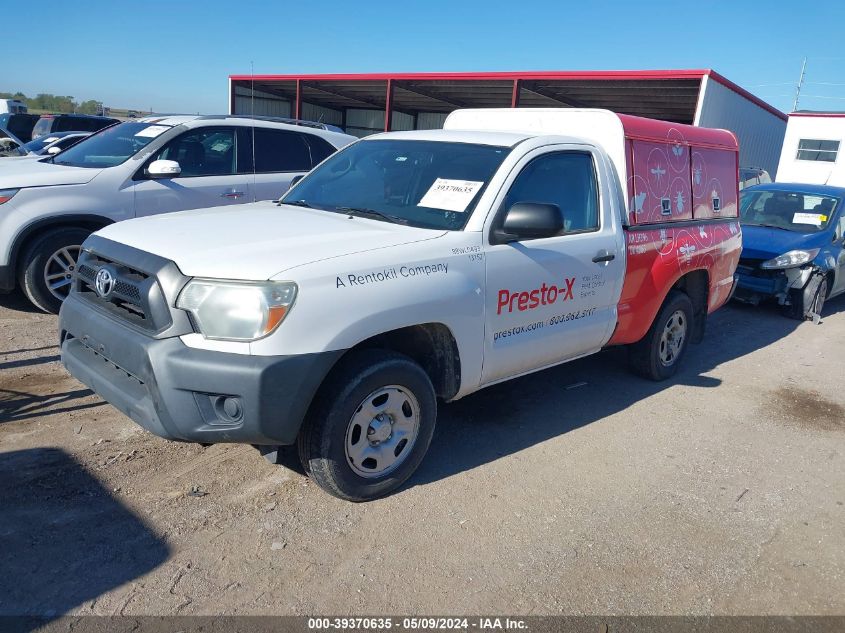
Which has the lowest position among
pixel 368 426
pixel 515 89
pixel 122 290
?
pixel 368 426

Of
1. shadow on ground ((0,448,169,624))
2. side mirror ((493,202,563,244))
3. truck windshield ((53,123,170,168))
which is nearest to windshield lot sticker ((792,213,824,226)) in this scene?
side mirror ((493,202,563,244))

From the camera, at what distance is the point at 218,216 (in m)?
3.96

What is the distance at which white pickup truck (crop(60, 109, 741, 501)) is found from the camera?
2.97m

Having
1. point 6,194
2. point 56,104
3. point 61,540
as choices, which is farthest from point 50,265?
point 56,104

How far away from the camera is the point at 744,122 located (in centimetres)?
1652

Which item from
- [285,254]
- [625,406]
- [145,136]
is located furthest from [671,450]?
[145,136]

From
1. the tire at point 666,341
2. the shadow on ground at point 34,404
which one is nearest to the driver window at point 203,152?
the shadow on ground at point 34,404

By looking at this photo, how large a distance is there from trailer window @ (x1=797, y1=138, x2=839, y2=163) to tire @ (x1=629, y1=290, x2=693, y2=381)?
83.2 feet

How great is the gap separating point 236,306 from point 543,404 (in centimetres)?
291

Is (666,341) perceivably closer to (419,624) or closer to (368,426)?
(368,426)

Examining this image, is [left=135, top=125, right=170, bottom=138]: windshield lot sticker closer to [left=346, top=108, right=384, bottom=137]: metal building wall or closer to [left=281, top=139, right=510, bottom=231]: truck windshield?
[left=281, top=139, right=510, bottom=231]: truck windshield

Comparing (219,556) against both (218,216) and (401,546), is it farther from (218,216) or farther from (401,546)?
(218,216)

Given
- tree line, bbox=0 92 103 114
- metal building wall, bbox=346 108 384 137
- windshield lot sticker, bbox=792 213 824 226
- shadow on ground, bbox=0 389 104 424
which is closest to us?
shadow on ground, bbox=0 389 104 424

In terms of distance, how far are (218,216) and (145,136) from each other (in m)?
3.42
